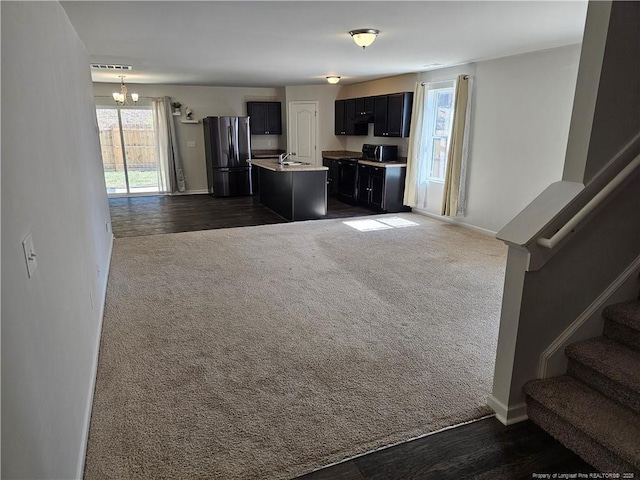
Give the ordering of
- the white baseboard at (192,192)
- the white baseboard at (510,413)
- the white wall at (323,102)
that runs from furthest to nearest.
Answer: the white baseboard at (192,192) < the white wall at (323,102) < the white baseboard at (510,413)

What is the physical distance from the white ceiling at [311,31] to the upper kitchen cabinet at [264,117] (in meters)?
3.17

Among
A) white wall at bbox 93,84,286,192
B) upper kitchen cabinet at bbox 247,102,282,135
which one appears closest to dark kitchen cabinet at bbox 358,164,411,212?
upper kitchen cabinet at bbox 247,102,282,135

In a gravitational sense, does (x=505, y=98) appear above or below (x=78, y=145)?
above

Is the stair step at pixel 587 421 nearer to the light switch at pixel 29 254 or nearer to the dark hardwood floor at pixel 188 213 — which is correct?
the light switch at pixel 29 254

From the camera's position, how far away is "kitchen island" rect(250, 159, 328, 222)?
6614 mm

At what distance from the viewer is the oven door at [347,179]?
8.01 metres

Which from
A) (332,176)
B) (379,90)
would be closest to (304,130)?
(332,176)

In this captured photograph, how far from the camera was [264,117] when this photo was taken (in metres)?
9.41

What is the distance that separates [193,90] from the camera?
A: 8938 mm

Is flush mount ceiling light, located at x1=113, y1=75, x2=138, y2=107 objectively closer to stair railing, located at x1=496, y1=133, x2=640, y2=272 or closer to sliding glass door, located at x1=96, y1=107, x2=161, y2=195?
sliding glass door, located at x1=96, y1=107, x2=161, y2=195

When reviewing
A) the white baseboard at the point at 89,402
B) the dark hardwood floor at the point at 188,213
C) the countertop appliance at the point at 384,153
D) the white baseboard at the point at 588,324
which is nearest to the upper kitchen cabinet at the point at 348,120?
the countertop appliance at the point at 384,153

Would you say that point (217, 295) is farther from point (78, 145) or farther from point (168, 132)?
point (168, 132)

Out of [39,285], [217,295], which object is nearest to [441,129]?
[217,295]

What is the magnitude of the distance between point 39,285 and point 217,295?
7.41 feet
